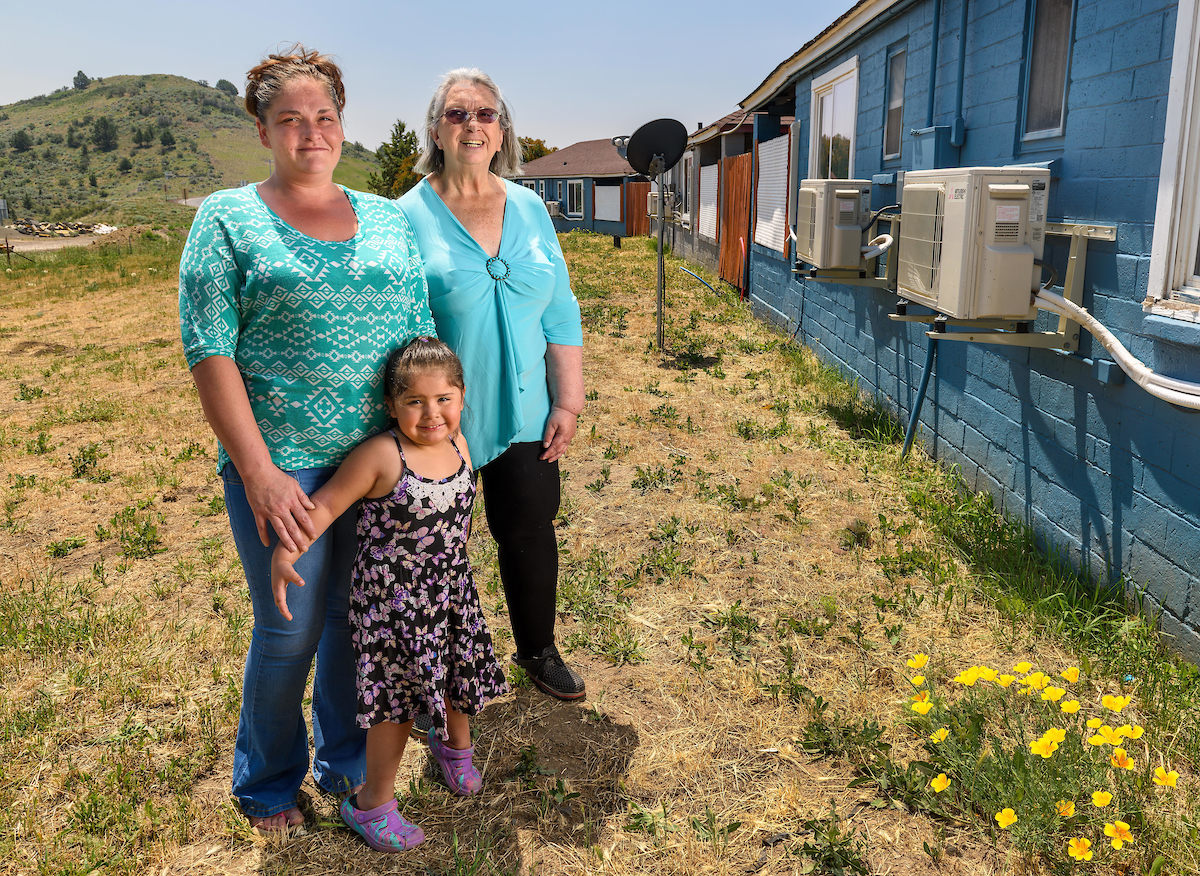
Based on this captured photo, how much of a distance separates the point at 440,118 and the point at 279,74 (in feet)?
1.96

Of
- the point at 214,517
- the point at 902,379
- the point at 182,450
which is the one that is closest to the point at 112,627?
the point at 214,517

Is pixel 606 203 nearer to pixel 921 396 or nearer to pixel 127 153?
pixel 921 396

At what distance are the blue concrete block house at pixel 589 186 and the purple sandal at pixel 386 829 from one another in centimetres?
3322

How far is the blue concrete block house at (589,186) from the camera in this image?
35.8m

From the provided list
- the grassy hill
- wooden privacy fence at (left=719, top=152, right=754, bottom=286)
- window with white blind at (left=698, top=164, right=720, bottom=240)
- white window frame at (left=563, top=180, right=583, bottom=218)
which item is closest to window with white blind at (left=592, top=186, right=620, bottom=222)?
white window frame at (left=563, top=180, right=583, bottom=218)

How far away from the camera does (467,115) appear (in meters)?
2.52

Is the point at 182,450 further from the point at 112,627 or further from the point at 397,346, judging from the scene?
the point at 397,346

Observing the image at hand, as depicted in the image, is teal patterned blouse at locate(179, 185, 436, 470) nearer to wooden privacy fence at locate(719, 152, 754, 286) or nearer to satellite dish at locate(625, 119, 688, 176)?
satellite dish at locate(625, 119, 688, 176)

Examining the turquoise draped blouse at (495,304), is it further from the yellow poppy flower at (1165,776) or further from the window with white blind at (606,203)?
the window with white blind at (606,203)

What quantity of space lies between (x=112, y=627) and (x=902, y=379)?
5291 millimetres

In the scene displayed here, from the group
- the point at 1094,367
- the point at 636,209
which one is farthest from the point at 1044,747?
the point at 636,209

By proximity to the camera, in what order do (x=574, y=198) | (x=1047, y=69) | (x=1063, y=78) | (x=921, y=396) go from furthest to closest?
(x=574, y=198)
(x=921, y=396)
(x=1047, y=69)
(x=1063, y=78)

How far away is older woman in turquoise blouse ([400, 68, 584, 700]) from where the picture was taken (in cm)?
254

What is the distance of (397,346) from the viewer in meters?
2.22
